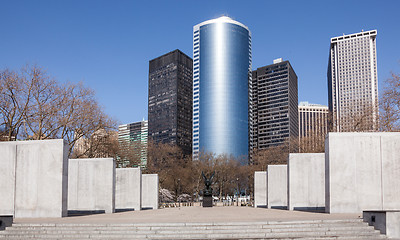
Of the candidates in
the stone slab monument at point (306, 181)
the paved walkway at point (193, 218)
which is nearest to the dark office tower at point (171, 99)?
the stone slab monument at point (306, 181)

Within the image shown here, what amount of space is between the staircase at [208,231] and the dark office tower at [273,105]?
16668cm

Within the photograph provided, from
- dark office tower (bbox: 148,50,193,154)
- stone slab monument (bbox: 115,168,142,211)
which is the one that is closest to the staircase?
stone slab monument (bbox: 115,168,142,211)

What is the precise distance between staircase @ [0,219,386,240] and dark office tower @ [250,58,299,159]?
6562 inches

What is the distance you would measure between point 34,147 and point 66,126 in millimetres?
17181

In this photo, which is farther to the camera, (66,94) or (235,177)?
(235,177)

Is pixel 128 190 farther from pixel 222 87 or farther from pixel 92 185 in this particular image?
pixel 222 87

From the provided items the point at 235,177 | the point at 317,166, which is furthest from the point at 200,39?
the point at 317,166

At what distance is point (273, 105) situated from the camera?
186 metres

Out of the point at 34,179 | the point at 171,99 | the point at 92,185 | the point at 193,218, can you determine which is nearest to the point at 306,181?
the point at 193,218

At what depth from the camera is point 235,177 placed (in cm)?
9419

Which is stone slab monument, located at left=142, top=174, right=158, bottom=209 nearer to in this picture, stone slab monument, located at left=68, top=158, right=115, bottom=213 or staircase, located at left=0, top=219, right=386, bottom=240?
stone slab monument, located at left=68, top=158, right=115, bottom=213

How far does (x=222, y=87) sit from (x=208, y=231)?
472 ft

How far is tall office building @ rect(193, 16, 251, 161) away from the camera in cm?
15525

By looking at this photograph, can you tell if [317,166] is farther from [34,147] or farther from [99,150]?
[99,150]
